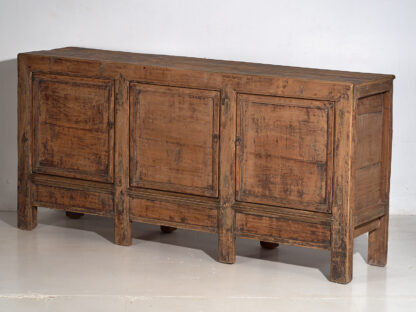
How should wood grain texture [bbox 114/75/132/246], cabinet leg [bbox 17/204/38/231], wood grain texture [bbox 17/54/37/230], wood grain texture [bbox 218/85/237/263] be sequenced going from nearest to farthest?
wood grain texture [bbox 218/85/237/263] < wood grain texture [bbox 114/75/132/246] < wood grain texture [bbox 17/54/37/230] < cabinet leg [bbox 17/204/38/231]

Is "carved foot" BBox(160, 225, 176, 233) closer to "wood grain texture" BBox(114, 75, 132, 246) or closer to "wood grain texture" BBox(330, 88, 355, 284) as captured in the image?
"wood grain texture" BBox(114, 75, 132, 246)

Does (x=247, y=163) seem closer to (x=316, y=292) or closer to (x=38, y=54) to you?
(x=316, y=292)

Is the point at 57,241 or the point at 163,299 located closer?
the point at 163,299

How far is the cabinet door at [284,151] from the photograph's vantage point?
17.8 ft

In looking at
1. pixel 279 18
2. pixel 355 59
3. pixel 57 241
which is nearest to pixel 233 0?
pixel 279 18

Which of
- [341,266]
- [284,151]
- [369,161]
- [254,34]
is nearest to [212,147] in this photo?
[284,151]

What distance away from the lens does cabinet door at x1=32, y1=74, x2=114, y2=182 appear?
607 cm

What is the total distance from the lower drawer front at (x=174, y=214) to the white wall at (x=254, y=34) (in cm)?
128

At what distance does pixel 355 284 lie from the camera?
5453 mm

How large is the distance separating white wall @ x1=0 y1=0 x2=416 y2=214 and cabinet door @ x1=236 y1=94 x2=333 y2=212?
1.20 meters

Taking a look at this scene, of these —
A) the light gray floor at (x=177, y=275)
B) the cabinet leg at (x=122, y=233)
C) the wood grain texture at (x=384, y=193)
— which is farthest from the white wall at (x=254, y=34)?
the cabinet leg at (x=122, y=233)

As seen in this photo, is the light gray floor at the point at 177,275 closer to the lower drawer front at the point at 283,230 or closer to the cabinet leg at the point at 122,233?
the cabinet leg at the point at 122,233

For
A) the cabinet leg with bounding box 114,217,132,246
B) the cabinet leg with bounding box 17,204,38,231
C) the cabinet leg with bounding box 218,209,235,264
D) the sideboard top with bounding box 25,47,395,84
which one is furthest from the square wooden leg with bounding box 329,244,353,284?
the cabinet leg with bounding box 17,204,38,231

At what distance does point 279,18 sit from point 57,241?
6.60 ft
